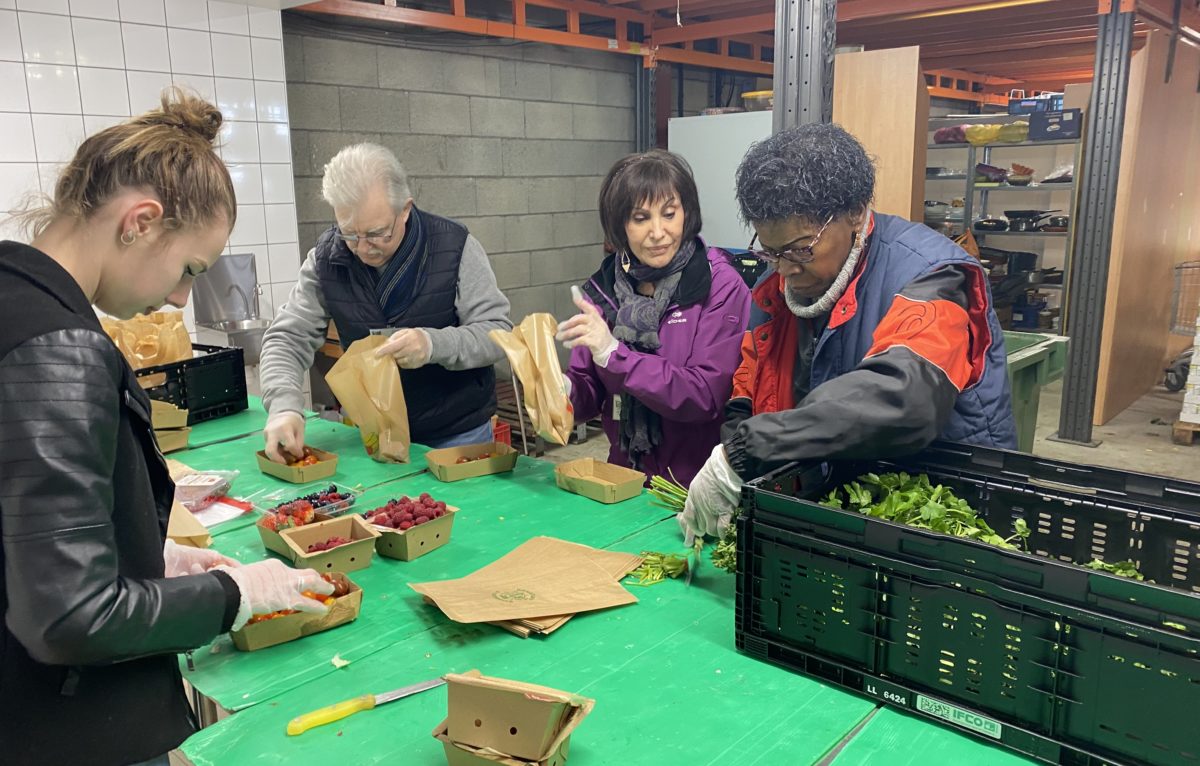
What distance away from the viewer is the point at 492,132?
19.0ft

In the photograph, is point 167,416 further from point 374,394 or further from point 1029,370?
point 1029,370

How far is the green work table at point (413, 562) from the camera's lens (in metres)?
1.36

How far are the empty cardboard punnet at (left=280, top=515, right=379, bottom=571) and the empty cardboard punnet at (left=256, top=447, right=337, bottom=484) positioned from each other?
1.65 ft

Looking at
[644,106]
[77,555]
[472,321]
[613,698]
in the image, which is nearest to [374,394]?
[472,321]

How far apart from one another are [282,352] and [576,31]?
4.21 m

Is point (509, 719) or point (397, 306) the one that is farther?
point (397, 306)

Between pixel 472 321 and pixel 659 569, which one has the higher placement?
pixel 472 321

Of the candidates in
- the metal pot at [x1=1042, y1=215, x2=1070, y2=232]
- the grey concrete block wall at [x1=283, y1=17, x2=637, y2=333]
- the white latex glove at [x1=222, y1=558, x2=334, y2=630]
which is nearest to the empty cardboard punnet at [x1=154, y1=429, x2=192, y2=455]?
the white latex glove at [x1=222, y1=558, x2=334, y2=630]

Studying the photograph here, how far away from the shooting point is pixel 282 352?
258 cm

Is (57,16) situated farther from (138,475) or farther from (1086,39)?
(1086,39)

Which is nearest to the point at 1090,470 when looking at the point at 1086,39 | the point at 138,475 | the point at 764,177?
the point at 764,177

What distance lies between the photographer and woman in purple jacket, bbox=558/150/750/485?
2.10 meters

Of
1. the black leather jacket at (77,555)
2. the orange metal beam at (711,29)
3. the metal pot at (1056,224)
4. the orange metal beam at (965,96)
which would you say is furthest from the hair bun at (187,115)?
the orange metal beam at (965,96)

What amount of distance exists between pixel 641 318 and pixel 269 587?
126cm
